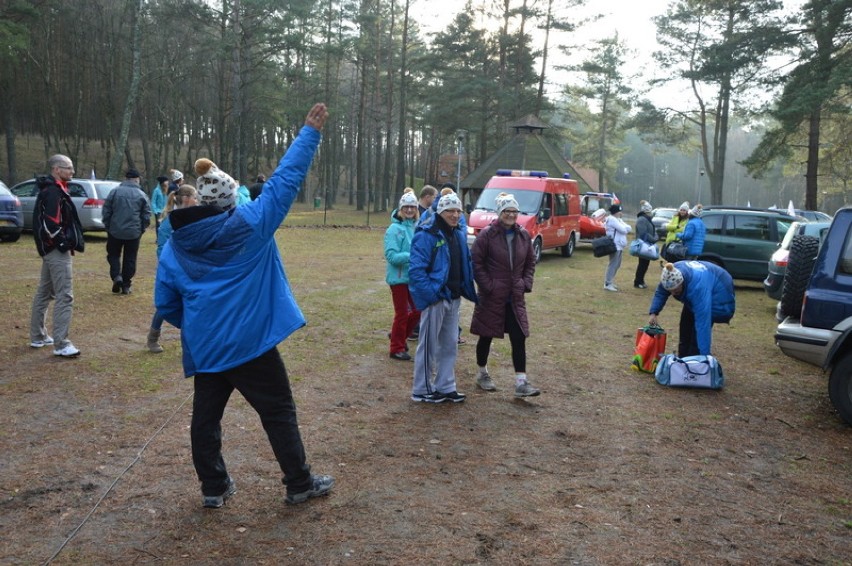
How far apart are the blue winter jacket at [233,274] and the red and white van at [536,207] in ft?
48.4

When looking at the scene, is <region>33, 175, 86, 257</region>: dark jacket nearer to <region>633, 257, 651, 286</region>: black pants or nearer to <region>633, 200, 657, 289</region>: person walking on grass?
<region>633, 200, 657, 289</region>: person walking on grass

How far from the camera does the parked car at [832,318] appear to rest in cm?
612

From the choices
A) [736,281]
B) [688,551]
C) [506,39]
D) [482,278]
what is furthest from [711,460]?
[506,39]

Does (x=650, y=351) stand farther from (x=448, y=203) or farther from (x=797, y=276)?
(x=448, y=203)

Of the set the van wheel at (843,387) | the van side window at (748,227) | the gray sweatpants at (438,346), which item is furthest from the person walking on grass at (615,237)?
the gray sweatpants at (438,346)

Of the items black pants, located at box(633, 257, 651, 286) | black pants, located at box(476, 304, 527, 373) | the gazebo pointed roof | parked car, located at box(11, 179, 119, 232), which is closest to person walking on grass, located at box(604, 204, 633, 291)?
black pants, located at box(633, 257, 651, 286)

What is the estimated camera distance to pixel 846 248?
6.32 metres

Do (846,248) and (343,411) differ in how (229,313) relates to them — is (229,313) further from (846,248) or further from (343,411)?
(846,248)

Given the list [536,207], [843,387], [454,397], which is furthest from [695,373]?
[536,207]

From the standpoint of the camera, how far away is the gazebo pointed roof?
3397 cm

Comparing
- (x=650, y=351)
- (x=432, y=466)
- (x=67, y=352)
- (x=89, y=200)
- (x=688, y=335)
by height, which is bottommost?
(x=432, y=466)

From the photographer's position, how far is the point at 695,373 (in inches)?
286

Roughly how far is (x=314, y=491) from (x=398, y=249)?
3.91 m

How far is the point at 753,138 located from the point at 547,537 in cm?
13935
